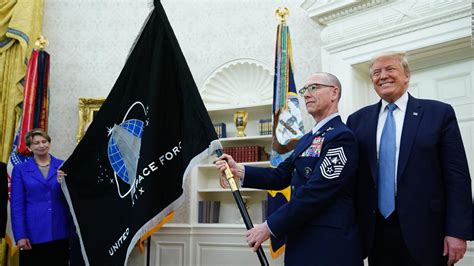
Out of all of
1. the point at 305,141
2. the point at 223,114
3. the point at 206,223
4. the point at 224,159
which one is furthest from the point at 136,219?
the point at 223,114

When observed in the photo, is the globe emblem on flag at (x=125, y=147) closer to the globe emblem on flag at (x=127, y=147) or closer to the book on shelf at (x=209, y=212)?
the globe emblem on flag at (x=127, y=147)

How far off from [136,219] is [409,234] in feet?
3.98

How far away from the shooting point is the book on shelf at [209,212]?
12.9 feet

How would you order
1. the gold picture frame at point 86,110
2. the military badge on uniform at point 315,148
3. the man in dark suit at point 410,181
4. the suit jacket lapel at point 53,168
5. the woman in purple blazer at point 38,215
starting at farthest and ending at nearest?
the gold picture frame at point 86,110 < the suit jacket lapel at point 53,168 < the woman in purple blazer at point 38,215 < the military badge on uniform at point 315,148 < the man in dark suit at point 410,181

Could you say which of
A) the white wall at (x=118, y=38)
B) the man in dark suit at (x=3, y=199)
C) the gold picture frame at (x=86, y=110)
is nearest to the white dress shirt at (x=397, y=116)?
the white wall at (x=118, y=38)

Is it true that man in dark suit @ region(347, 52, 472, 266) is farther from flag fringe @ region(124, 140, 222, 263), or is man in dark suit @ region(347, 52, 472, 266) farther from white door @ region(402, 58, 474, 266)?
white door @ region(402, 58, 474, 266)

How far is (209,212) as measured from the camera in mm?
3955

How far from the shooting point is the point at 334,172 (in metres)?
1.55

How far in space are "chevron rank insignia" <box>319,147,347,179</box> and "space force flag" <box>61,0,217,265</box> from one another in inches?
23.2

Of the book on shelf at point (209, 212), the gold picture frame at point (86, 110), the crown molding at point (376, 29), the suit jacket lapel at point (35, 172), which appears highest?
the crown molding at point (376, 29)

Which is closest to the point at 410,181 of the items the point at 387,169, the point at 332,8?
the point at 387,169

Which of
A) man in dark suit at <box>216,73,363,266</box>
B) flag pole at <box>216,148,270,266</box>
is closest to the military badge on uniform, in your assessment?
man in dark suit at <box>216,73,363,266</box>

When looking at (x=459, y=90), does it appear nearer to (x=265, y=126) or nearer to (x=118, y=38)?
(x=265, y=126)

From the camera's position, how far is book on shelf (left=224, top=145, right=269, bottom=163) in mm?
3793
